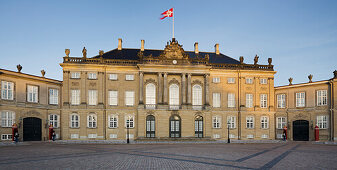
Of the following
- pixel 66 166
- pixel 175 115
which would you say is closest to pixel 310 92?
pixel 175 115

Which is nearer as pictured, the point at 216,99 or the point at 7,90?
the point at 7,90

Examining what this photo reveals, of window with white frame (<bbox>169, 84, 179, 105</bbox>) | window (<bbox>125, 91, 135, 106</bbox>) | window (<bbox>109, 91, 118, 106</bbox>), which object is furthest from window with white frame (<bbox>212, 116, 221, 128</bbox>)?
window (<bbox>109, 91, 118, 106</bbox>)

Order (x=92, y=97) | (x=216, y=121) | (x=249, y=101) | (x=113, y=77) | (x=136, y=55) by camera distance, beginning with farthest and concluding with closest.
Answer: (x=136, y=55), (x=249, y=101), (x=216, y=121), (x=113, y=77), (x=92, y=97)

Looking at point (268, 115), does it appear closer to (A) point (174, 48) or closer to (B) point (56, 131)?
(A) point (174, 48)

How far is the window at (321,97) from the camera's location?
139ft

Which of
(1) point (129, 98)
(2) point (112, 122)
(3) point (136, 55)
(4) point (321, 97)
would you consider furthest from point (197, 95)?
(4) point (321, 97)

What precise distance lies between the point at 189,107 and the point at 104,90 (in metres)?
13.6

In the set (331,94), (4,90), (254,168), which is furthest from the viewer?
(331,94)

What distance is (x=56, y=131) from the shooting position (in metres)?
42.8

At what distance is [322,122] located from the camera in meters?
42.4

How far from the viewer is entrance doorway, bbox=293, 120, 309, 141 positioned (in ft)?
146

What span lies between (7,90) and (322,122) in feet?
145

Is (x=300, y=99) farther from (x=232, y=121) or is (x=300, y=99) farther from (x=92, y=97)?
(x=92, y=97)

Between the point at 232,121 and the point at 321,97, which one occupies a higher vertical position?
the point at 321,97
